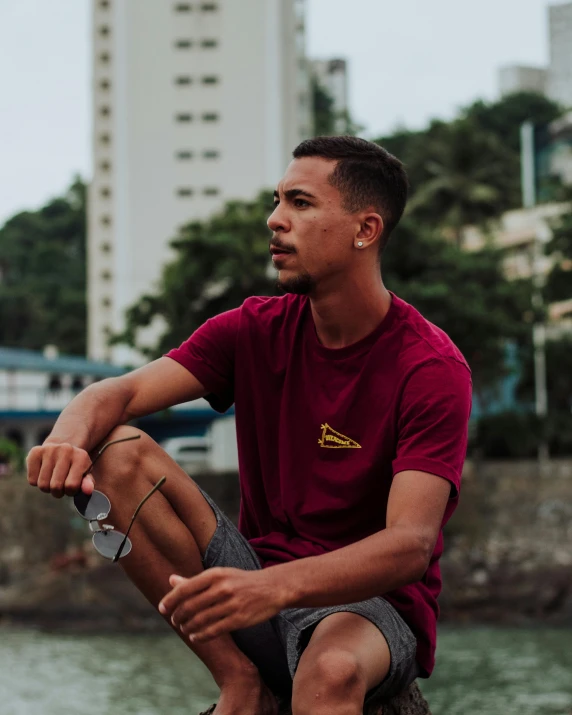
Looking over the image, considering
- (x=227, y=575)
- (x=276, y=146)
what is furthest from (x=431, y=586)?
(x=276, y=146)

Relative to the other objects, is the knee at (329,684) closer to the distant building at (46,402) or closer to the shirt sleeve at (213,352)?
the shirt sleeve at (213,352)

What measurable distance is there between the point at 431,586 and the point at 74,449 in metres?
0.99


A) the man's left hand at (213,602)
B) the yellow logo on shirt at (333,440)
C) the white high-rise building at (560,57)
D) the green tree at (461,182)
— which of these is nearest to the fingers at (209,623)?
the man's left hand at (213,602)

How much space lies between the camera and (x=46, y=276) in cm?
6538

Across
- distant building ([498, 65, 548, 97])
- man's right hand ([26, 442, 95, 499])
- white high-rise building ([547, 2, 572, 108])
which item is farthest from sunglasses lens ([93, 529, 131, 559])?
distant building ([498, 65, 548, 97])

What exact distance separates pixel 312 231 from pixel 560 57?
2665 inches

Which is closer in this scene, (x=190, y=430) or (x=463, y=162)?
(x=190, y=430)

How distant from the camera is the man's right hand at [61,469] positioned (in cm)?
300

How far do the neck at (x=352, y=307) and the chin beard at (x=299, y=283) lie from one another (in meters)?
0.04

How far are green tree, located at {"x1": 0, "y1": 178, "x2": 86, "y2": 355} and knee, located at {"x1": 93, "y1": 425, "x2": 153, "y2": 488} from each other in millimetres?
54877

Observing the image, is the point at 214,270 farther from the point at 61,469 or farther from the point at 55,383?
the point at 61,469

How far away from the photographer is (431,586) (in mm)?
3330

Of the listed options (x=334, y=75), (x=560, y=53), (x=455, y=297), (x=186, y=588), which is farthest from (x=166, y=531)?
(x=334, y=75)

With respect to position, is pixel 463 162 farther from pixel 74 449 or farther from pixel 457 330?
pixel 74 449
